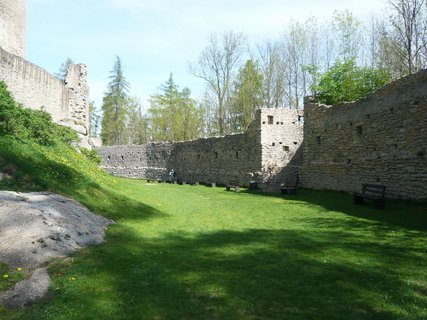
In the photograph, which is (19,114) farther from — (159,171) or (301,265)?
(159,171)

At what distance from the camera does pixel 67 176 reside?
10070mm

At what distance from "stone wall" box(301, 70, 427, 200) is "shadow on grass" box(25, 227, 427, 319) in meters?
6.62

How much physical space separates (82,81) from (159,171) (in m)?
13.4

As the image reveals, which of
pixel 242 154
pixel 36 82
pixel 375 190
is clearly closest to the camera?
pixel 375 190

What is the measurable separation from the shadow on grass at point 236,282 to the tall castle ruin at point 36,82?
10.9 m

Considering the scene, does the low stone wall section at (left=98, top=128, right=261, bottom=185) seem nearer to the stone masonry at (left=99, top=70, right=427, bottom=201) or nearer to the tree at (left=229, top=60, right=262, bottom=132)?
the stone masonry at (left=99, top=70, right=427, bottom=201)

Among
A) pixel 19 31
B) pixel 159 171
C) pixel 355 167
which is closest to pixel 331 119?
pixel 355 167

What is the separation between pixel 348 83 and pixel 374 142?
21.7 feet

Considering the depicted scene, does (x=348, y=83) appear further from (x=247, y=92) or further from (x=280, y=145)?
(x=247, y=92)

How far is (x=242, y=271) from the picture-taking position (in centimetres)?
553

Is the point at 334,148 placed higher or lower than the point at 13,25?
lower

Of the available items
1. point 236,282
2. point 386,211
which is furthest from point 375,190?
point 236,282

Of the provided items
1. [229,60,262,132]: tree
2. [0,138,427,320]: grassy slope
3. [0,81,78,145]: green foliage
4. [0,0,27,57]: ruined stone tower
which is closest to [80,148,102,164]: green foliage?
[0,81,78,145]: green foliage

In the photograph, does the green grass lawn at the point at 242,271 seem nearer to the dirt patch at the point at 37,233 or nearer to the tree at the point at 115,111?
the dirt patch at the point at 37,233
